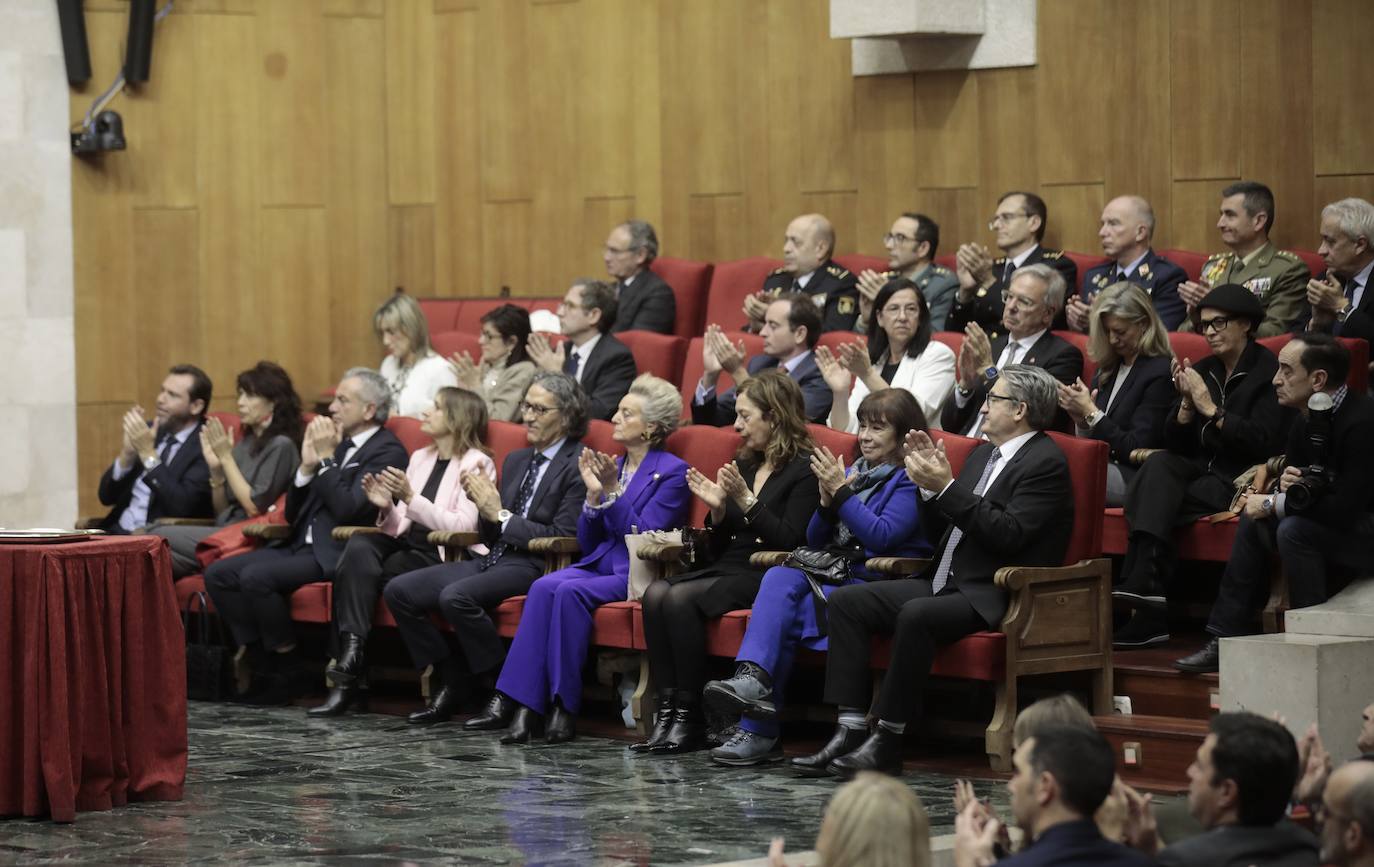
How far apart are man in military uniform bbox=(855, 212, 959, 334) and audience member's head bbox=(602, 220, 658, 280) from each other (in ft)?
3.50

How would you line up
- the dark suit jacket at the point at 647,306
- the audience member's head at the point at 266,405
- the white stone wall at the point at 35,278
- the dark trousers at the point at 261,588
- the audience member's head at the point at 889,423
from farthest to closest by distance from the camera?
1. the white stone wall at the point at 35,278
2. the dark suit jacket at the point at 647,306
3. the audience member's head at the point at 266,405
4. the dark trousers at the point at 261,588
5. the audience member's head at the point at 889,423

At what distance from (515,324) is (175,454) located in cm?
136

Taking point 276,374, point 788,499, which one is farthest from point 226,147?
point 788,499

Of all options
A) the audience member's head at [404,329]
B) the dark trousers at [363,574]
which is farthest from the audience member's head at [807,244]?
the dark trousers at [363,574]

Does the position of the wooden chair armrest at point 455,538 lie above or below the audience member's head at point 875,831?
above

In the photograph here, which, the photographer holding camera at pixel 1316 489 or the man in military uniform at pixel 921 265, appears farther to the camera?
the man in military uniform at pixel 921 265

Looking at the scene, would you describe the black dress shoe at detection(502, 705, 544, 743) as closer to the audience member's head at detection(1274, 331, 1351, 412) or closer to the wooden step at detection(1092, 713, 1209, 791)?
the wooden step at detection(1092, 713, 1209, 791)

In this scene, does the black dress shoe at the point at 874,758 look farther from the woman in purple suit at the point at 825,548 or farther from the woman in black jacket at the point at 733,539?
the woman in black jacket at the point at 733,539

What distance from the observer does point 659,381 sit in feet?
20.0

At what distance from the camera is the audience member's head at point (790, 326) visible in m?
6.56

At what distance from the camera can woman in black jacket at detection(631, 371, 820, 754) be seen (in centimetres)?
563

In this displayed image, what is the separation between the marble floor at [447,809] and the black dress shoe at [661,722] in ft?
0.25

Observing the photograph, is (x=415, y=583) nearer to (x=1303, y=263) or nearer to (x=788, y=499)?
(x=788, y=499)

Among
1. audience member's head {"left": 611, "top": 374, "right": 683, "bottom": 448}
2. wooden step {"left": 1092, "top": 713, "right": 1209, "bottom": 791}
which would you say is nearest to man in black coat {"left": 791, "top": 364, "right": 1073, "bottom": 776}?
wooden step {"left": 1092, "top": 713, "right": 1209, "bottom": 791}
